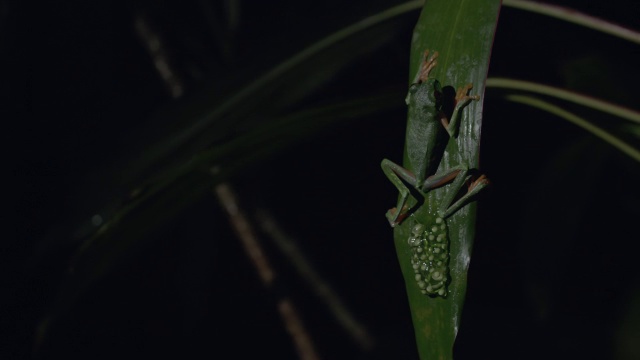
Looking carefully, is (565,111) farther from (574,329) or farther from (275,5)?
(275,5)

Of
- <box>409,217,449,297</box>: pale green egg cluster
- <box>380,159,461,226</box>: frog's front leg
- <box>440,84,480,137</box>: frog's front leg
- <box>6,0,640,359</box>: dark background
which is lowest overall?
<box>409,217,449,297</box>: pale green egg cluster

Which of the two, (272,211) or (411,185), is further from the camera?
(272,211)

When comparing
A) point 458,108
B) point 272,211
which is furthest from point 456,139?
point 272,211

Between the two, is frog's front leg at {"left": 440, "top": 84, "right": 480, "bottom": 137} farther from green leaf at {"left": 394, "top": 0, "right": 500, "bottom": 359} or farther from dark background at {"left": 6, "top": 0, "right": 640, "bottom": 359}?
dark background at {"left": 6, "top": 0, "right": 640, "bottom": 359}

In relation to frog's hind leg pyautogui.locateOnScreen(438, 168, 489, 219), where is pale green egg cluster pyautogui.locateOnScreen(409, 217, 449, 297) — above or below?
below

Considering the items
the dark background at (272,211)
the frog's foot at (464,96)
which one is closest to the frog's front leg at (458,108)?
the frog's foot at (464,96)

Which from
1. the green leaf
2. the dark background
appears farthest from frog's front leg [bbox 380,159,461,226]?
the dark background

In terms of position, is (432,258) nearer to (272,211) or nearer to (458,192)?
(458,192)

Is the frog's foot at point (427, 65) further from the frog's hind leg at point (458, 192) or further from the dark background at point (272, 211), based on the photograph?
the dark background at point (272, 211)
